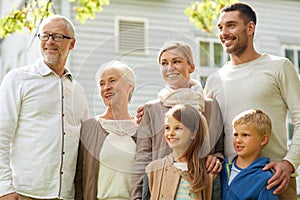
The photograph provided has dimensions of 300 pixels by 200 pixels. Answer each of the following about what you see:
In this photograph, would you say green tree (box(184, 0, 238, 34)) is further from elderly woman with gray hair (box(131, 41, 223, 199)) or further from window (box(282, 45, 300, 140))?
window (box(282, 45, 300, 140))

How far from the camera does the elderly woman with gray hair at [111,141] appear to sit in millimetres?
3545

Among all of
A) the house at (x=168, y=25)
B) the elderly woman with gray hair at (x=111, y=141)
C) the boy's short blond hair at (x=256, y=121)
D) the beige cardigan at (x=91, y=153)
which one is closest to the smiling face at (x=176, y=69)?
the elderly woman with gray hair at (x=111, y=141)

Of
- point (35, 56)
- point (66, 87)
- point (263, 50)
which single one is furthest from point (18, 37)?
point (66, 87)

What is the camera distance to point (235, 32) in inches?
140

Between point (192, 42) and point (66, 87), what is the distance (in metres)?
0.82

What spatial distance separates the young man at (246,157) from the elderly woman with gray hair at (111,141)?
1.90 ft

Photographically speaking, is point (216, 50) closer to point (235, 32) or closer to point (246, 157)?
point (235, 32)

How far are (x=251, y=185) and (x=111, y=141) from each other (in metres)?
0.86

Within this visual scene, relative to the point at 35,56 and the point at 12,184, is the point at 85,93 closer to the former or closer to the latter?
the point at 12,184

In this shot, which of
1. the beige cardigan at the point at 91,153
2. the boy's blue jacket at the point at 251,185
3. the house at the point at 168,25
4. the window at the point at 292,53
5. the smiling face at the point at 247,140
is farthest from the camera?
the window at the point at 292,53

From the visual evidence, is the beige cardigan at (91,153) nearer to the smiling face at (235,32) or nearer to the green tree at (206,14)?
the smiling face at (235,32)

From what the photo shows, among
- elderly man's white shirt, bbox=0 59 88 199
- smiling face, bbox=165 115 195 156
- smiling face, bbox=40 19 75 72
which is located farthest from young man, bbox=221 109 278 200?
smiling face, bbox=40 19 75 72

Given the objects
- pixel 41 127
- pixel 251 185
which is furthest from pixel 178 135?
pixel 41 127

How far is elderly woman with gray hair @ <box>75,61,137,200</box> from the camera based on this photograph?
3545mm
